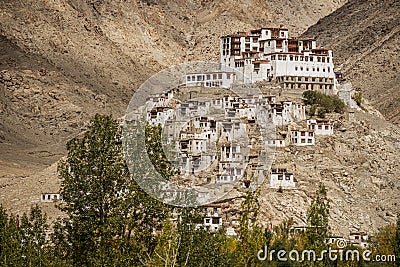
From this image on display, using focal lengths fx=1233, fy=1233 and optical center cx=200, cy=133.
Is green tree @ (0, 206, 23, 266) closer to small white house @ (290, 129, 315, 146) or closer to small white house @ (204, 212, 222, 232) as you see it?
small white house @ (204, 212, 222, 232)

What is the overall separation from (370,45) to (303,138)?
5625 centimetres

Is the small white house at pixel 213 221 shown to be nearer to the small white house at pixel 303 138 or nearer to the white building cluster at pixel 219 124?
the white building cluster at pixel 219 124

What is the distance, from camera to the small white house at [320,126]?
235 ft

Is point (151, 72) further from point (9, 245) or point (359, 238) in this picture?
point (9, 245)

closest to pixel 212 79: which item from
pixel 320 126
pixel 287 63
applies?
pixel 287 63

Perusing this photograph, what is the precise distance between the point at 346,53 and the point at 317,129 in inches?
2202

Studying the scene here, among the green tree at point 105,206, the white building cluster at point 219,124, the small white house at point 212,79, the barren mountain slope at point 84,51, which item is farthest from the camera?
the barren mountain slope at point 84,51

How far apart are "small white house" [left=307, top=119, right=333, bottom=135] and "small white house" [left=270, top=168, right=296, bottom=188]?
4851 millimetres

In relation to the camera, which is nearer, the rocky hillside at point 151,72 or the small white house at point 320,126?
the rocky hillside at point 151,72

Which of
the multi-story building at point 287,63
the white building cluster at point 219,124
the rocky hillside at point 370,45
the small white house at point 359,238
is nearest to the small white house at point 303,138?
the white building cluster at point 219,124

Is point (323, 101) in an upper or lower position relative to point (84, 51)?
lower

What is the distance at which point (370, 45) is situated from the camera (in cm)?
12506

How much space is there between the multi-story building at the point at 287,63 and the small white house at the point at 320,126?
5.08 metres

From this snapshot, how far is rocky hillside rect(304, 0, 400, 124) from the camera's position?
111938 mm
